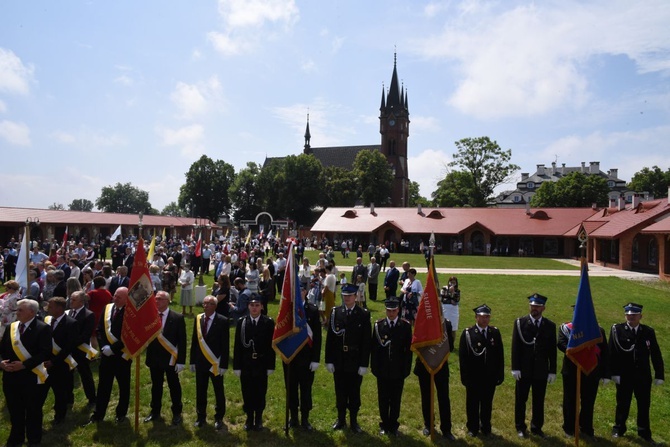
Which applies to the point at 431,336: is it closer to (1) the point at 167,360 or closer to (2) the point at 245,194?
(1) the point at 167,360

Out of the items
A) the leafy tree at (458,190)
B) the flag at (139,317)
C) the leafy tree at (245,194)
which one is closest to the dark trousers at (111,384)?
the flag at (139,317)

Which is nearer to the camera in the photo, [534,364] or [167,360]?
[534,364]

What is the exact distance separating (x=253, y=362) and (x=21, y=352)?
10.1ft

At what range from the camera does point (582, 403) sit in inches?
282

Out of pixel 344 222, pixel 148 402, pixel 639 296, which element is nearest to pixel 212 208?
pixel 344 222

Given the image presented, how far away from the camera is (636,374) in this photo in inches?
278

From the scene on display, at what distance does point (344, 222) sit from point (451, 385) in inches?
1816

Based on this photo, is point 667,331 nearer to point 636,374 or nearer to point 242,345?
point 636,374

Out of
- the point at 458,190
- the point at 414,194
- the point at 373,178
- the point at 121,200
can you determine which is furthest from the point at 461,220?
the point at 121,200

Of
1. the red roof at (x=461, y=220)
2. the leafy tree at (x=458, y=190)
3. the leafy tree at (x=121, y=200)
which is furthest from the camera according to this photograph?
the leafy tree at (x=121, y=200)

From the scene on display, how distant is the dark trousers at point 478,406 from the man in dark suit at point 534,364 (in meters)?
0.46

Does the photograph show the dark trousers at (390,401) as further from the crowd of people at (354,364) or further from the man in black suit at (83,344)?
the man in black suit at (83,344)

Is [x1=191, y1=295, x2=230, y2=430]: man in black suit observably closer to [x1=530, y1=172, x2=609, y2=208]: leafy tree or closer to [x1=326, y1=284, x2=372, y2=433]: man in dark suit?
[x1=326, y1=284, x2=372, y2=433]: man in dark suit

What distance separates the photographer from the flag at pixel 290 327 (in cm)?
725
